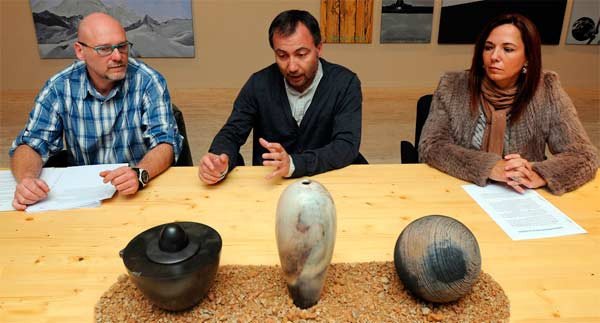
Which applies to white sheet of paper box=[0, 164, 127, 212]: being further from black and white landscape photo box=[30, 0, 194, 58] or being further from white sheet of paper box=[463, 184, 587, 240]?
black and white landscape photo box=[30, 0, 194, 58]

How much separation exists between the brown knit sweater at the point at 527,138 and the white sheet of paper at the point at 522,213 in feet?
0.21

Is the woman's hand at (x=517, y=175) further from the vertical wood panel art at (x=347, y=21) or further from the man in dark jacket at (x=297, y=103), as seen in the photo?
the vertical wood panel art at (x=347, y=21)

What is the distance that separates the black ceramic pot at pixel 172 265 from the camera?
2.86ft

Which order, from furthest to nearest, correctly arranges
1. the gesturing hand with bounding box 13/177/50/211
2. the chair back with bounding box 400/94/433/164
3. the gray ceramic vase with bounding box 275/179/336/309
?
the chair back with bounding box 400/94/433/164 < the gesturing hand with bounding box 13/177/50/211 < the gray ceramic vase with bounding box 275/179/336/309

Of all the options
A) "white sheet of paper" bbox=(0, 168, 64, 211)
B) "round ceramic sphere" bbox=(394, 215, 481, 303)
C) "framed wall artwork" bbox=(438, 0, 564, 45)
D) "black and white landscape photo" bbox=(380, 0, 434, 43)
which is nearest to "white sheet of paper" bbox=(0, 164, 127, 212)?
"white sheet of paper" bbox=(0, 168, 64, 211)

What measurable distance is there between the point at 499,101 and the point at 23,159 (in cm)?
186

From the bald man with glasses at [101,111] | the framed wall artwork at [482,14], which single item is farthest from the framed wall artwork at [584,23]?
the bald man with glasses at [101,111]

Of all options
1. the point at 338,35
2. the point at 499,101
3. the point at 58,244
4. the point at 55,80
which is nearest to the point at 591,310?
the point at 499,101

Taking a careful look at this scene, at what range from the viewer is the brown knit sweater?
60.2 inches

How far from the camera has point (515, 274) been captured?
109 cm

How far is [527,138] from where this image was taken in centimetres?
182

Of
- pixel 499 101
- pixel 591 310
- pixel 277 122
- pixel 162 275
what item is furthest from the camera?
pixel 277 122

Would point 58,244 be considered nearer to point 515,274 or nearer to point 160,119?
point 160,119

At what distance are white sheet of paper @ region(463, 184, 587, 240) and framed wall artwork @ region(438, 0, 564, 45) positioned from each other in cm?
245
